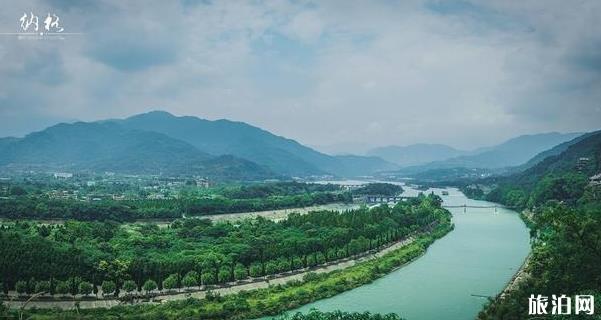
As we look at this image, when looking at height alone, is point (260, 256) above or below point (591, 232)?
below

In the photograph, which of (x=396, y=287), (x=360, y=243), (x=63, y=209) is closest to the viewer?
(x=396, y=287)

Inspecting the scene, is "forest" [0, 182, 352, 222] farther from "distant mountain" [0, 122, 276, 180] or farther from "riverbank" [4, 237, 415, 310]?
"distant mountain" [0, 122, 276, 180]

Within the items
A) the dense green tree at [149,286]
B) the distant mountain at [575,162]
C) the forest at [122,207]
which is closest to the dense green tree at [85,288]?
the dense green tree at [149,286]

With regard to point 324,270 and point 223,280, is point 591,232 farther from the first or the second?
point 223,280

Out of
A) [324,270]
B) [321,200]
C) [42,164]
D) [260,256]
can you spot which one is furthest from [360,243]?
[42,164]

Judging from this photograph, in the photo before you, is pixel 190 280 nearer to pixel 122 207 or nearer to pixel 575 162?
pixel 122 207

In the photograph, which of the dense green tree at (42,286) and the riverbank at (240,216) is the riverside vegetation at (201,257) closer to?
the dense green tree at (42,286)
